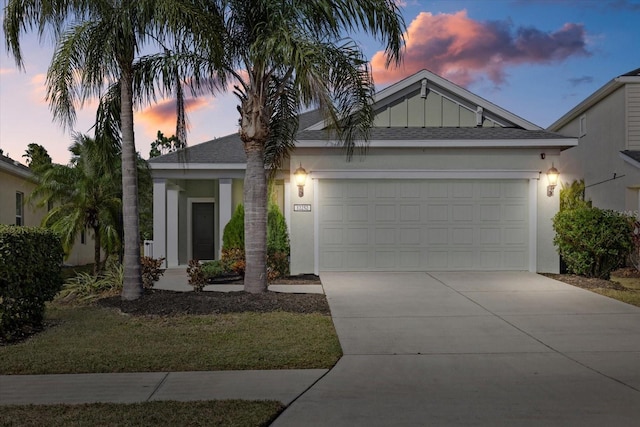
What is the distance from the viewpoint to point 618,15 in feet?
50.9

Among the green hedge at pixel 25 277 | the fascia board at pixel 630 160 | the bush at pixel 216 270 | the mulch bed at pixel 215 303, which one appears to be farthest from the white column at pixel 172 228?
the fascia board at pixel 630 160

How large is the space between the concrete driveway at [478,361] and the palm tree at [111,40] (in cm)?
398

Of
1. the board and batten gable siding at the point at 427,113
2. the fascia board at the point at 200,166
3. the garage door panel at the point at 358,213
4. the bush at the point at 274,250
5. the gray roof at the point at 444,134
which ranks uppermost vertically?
the board and batten gable siding at the point at 427,113

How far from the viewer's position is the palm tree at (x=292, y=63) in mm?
8758

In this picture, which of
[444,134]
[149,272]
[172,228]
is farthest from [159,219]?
[444,134]

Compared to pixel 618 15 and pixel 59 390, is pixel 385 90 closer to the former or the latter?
pixel 618 15

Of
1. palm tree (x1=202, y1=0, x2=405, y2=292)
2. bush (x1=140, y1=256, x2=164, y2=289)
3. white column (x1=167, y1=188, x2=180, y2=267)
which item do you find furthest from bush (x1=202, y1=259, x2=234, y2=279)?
white column (x1=167, y1=188, x2=180, y2=267)

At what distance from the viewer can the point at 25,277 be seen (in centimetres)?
749

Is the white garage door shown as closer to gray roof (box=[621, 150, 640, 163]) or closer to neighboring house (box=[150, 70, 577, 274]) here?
neighboring house (box=[150, 70, 577, 274])

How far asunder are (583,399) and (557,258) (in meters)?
9.23

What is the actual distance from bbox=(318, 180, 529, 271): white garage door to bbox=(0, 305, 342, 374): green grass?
494 centimetres

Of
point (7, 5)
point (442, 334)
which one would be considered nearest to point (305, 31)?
point (7, 5)

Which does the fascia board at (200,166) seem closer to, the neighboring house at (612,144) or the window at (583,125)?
the neighboring house at (612,144)

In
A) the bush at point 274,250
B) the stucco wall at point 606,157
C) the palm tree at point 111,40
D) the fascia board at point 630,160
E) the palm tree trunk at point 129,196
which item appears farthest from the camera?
the stucco wall at point 606,157
